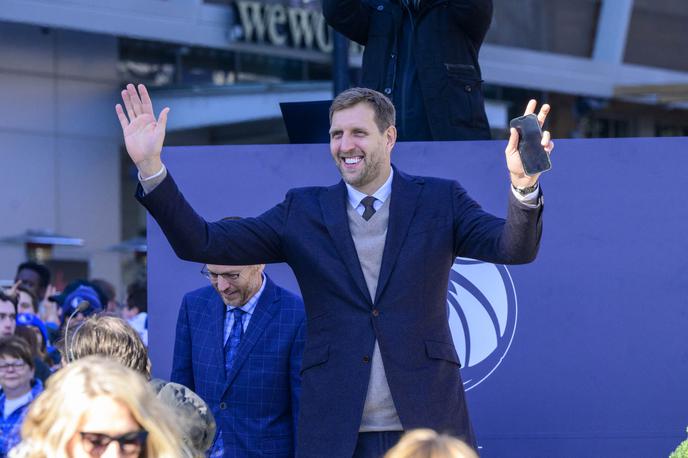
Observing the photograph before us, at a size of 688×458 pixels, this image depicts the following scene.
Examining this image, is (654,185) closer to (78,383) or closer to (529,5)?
(78,383)

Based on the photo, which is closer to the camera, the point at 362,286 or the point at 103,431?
the point at 103,431

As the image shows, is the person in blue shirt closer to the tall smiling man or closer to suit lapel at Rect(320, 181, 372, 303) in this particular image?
the tall smiling man

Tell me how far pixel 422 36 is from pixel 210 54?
17.1 metres

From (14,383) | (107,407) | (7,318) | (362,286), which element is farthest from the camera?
(7,318)

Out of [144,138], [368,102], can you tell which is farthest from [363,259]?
[144,138]

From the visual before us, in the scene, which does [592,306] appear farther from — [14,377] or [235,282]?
[14,377]

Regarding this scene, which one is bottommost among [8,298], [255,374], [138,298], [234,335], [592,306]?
[138,298]

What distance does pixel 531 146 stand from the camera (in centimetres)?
→ 373

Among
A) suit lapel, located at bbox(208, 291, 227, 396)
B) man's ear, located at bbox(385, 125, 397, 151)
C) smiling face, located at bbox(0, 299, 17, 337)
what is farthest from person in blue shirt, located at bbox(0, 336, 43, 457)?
man's ear, located at bbox(385, 125, 397, 151)

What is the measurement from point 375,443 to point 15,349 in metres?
3.63

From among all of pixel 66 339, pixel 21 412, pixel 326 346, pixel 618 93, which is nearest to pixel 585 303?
pixel 326 346

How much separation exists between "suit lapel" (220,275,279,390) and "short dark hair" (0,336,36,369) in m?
2.23

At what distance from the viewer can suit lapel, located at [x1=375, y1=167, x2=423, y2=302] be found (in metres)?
4.02

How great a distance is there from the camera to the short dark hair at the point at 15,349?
22.9ft
